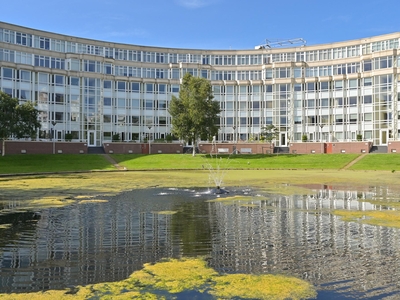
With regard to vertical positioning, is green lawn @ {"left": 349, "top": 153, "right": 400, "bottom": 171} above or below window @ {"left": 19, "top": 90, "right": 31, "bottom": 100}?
below

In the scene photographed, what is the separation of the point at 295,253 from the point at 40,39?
79888mm

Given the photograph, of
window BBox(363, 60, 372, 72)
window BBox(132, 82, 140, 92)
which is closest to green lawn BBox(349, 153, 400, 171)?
window BBox(363, 60, 372, 72)

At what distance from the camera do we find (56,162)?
58312mm

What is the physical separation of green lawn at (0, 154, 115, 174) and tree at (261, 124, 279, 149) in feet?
116

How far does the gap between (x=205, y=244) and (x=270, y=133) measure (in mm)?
74792

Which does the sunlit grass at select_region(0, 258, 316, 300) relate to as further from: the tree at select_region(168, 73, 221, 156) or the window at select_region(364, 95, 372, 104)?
the window at select_region(364, 95, 372, 104)

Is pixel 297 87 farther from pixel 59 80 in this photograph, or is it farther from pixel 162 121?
pixel 59 80

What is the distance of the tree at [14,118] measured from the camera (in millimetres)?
56031

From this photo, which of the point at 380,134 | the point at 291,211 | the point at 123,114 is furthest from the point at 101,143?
the point at 291,211

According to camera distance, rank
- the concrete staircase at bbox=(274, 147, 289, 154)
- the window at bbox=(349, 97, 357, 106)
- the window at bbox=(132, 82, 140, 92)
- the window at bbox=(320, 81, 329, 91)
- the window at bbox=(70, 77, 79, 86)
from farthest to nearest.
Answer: the window at bbox=(132, 82, 140, 92), the window at bbox=(320, 81, 329, 91), the window at bbox=(349, 97, 357, 106), the concrete staircase at bbox=(274, 147, 289, 154), the window at bbox=(70, 77, 79, 86)

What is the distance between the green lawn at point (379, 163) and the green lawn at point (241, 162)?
2223 mm

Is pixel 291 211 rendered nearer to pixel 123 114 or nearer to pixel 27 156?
pixel 27 156

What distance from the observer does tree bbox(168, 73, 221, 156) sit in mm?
72312

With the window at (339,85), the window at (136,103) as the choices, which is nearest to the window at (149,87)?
the window at (136,103)
